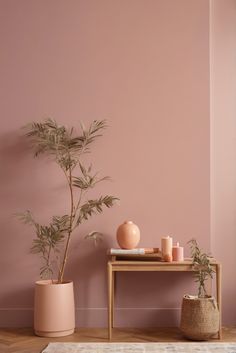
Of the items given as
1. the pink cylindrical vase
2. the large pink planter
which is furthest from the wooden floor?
the pink cylindrical vase

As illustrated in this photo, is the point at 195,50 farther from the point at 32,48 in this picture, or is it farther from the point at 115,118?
the point at 32,48

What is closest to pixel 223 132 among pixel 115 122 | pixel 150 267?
pixel 115 122

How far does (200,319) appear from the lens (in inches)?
157

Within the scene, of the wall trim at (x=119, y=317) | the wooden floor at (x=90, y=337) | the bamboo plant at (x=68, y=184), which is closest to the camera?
the wooden floor at (x=90, y=337)

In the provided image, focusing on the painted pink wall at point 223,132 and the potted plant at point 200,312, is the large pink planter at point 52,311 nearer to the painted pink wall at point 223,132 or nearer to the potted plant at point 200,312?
the potted plant at point 200,312

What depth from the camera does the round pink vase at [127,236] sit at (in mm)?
4250

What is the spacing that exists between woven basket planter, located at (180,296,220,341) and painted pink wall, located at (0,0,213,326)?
46cm

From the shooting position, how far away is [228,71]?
185 inches

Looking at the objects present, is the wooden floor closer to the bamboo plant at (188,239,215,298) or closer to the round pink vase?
the bamboo plant at (188,239,215,298)

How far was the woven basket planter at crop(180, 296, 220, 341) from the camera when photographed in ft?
13.1

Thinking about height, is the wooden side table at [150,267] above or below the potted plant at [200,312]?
above

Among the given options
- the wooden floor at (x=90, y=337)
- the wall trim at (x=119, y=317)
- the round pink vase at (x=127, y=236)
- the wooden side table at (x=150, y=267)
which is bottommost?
the wooden floor at (x=90, y=337)

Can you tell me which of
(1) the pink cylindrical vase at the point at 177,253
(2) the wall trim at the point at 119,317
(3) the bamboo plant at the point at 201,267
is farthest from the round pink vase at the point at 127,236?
(2) the wall trim at the point at 119,317

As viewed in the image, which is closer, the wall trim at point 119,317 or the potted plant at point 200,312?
the potted plant at point 200,312
